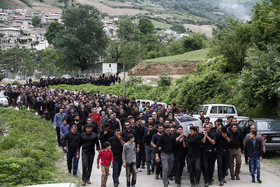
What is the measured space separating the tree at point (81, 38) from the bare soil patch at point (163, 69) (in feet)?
50.1

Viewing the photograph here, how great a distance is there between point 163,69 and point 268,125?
1706 inches

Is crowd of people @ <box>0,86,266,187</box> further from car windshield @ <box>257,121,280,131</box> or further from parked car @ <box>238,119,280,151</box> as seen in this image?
car windshield @ <box>257,121,280,131</box>

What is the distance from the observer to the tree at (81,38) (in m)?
72.6

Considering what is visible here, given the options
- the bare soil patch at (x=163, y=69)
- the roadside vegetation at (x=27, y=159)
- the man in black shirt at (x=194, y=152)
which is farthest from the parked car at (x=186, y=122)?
the bare soil patch at (x=163, y=69)

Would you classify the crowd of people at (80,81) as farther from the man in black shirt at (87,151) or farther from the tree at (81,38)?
the man in black shirt at (87,151)

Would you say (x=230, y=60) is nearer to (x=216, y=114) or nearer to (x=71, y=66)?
(x=216, y=114)

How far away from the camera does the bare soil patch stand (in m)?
55.6

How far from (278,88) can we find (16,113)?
16.0 metres

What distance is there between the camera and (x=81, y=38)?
249 ft

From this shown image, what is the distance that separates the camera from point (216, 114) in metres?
20.5

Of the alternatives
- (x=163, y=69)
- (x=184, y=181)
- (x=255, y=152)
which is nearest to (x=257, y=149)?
(x=255, y=152)

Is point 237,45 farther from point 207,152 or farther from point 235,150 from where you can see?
point 207,152

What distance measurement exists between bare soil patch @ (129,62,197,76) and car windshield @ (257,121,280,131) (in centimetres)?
3856

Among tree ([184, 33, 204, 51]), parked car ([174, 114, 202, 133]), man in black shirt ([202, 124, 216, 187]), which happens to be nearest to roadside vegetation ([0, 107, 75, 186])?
man in black shirt ([202, 124, 216, 187])
